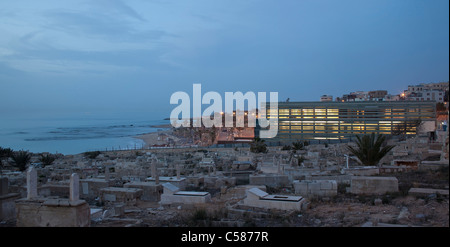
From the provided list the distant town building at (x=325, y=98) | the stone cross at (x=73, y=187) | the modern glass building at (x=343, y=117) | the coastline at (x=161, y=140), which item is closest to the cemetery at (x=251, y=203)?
the stone cross at (x=73, y=187)

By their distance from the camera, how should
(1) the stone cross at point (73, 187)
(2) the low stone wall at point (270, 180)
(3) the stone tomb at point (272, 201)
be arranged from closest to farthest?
(1) the stone cross at point (73, 187)
(3) the stone tomb at point (272, 201)
(2) the low stone wall at point (270, 180)

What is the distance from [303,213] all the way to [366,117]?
73.0 metres

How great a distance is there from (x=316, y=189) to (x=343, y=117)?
7009cm

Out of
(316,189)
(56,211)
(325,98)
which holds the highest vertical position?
(325,98)

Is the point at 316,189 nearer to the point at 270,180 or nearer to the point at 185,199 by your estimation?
the point at 270,180

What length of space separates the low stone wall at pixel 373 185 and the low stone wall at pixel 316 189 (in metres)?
0.60

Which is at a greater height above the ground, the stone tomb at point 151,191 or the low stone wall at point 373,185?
the low stone wall at point 373,185

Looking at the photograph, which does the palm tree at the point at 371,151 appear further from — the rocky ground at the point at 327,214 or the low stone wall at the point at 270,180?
the rocky ground at the point at 327,214

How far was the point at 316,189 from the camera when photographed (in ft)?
35.4

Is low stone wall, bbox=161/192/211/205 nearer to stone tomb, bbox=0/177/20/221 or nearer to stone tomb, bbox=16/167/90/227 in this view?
stone tomb, bbox=16/167/90/227

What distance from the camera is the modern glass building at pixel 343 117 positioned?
72.1 meters

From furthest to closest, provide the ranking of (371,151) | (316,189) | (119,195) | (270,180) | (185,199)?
(371,151), (270,180), (119,195), (316,189), (185,199)

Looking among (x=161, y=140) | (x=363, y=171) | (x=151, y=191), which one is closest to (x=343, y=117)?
(x=161, y=140)
